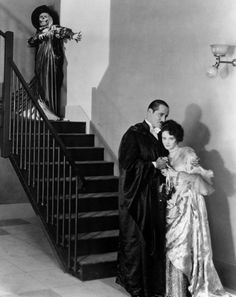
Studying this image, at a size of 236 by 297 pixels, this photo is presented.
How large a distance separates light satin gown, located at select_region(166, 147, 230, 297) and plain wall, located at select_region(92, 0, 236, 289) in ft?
2.05

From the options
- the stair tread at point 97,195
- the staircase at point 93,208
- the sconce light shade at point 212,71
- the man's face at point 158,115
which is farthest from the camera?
the stair tread at point 97,195

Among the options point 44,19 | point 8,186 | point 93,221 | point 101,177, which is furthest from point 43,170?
point 44,19

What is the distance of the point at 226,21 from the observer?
5.27 m

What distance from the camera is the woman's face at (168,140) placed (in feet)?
15.3

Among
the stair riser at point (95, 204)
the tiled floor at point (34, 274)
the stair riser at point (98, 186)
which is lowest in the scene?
the tiled floor at point (34, 274)

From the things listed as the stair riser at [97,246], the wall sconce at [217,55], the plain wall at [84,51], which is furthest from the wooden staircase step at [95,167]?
the wall sconce at [217,55]

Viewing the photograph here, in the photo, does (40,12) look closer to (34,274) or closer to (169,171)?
(34,274)

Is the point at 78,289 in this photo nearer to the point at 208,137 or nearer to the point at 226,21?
the point at 208,137

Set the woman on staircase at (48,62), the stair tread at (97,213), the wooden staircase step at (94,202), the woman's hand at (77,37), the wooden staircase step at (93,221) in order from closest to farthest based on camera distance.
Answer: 1. the wooden staircase step at (93,221)
2. the stair tread at (97,213)
3. the wooden staircase step at (94,202)
4. the woman's hand at (77,37)
5. the woman on staircase at (48,62)

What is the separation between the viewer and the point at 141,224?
4.79 metres

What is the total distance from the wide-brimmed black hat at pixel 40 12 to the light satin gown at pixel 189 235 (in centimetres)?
445

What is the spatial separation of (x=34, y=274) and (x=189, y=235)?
1.68 m

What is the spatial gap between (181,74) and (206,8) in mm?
740

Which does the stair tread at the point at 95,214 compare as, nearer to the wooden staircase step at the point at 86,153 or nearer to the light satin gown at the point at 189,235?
the wooden staircase step at the point at 86,153
